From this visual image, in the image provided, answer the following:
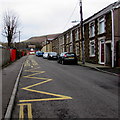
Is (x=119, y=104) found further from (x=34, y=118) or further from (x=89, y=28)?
(x=89, y=28)

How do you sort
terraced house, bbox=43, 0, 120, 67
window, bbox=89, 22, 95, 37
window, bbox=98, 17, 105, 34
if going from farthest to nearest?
window, bbox=89, 22, 95, 37
window, bbox=98, 17, 105, 34
terraced house, bbox=43, 0, 120, 67

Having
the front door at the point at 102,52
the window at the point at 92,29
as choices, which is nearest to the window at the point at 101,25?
the front door at the point at 102,52

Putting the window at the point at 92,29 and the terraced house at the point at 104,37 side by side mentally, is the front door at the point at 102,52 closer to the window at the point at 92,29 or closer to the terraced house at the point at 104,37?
the terraced house at the point at 104,37

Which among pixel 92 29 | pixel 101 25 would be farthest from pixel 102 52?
pixel 92 29

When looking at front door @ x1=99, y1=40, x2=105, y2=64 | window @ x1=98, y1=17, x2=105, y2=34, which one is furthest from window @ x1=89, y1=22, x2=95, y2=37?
front door @ x1=99, y1=40, x2=105, y2=64

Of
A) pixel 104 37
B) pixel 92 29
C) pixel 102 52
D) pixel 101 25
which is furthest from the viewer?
pixel 92 29

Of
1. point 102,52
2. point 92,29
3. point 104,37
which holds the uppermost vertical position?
point 92,29

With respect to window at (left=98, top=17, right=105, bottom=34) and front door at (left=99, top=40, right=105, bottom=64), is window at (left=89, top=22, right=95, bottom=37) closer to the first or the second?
window at (left=98, top=17, right=105, bottom=34)

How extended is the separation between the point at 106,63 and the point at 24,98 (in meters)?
12.5

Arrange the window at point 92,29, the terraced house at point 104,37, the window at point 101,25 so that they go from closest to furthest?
the terraced house at point 104,37 → the window at point 101,25 → the window at point 92,29

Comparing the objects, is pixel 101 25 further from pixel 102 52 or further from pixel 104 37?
pixel 102 52

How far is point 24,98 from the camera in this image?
17.7 feet

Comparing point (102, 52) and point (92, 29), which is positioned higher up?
point (92, 29)

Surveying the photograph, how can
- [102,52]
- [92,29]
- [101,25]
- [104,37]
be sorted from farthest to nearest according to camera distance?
1. [92,29]
2. [101,25]
3. [102,52]
4. [104,37]
